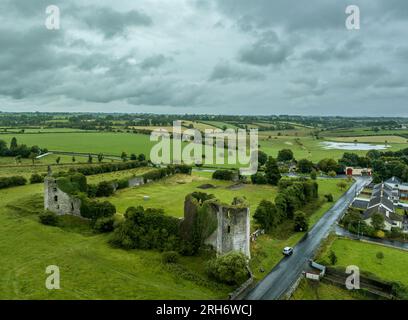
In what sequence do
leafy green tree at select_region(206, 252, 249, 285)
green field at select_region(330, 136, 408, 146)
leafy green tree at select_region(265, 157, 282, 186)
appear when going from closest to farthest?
leafy green tree at select_region(206, 252, 249, 285) < leafy green tree at select_region(265, 157, 282, 186) < green field at select_region(330, 136, 408, 146)

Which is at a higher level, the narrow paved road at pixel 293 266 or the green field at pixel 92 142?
the green field at pixel 92 142

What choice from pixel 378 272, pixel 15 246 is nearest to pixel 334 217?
pixel 378 272

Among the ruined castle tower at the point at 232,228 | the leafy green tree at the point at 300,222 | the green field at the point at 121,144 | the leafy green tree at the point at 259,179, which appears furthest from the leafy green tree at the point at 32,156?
the ruined castle tower at the point at 232,228

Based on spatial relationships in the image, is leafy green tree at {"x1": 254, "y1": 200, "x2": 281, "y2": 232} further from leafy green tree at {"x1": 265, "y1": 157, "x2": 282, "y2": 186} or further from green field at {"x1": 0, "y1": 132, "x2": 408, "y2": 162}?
green field at {"x1": 0, "y1": 132, "x2": 408, "y2": 162}

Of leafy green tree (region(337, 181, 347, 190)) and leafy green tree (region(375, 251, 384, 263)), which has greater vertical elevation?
leafy green tree (region(337, 181, 347, 190))

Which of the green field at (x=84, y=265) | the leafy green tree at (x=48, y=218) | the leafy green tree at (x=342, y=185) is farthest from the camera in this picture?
the leafy green tree at (x=342, y=185)

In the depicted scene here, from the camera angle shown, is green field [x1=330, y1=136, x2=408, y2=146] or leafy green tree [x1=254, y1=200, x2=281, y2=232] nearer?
leafy green tree [x1=254, y1=200, x2=281, y2=232]

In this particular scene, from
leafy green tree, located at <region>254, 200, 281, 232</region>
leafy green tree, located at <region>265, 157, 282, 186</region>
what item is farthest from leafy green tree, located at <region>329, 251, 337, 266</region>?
leafy green tree, located at <region>265, 157, 282, 186</region>

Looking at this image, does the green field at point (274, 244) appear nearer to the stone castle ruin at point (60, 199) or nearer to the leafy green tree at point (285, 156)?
the stone castle ruin at point (60, 199)
